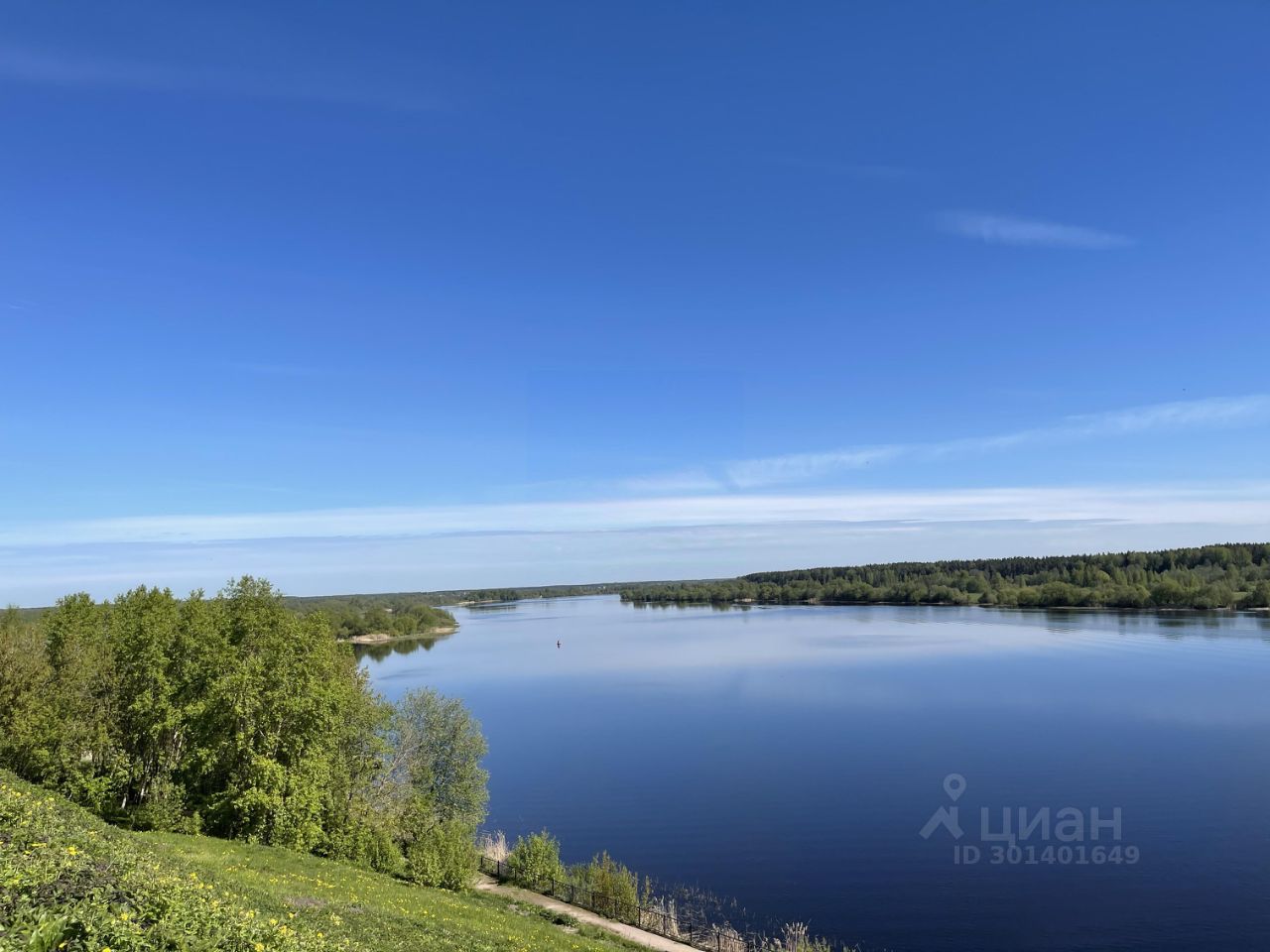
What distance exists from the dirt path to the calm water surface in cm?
532

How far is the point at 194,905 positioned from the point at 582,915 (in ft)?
80.3

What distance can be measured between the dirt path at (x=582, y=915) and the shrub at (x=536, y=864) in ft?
1.80

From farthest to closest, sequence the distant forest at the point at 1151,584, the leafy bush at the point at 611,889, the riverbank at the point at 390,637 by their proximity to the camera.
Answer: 1. the riverbank at the point at 390,637
2. the distant forest at the point at 1151,584
3. the leafy bush at the point at 611,889

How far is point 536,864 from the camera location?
3083 cm

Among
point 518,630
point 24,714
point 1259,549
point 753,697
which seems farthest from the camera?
point 518,630

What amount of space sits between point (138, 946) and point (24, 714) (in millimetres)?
30121

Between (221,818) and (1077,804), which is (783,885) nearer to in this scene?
(1077,804)

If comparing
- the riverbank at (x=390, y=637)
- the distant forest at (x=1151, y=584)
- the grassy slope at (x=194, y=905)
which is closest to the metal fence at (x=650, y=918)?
the grassy slope at (x=194, y=905)

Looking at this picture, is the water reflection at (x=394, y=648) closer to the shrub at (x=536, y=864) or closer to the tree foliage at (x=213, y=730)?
the tree foliage at (x=213, y=730)

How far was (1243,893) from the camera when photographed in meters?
28.8

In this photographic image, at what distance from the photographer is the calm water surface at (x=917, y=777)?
28.8m

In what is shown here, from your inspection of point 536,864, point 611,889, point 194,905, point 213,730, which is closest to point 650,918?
point 611,889

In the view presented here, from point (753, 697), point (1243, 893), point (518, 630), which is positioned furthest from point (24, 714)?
point (518, 630)

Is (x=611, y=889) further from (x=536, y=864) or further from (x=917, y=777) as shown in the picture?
(x=917, y=777)
